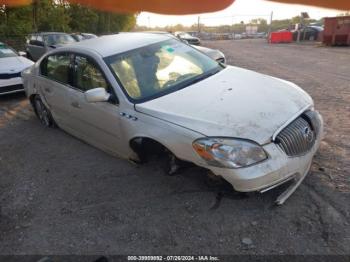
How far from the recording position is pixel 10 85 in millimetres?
7133

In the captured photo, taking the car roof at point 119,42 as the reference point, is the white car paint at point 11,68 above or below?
below

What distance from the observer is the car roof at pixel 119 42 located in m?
3.84

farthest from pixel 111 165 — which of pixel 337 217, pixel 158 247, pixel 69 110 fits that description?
pixel 337 217

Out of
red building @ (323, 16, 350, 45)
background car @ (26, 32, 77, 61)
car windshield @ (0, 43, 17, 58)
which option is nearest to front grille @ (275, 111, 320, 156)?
car windshield @ (0, 43, 17, 58)

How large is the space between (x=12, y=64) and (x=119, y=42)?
4.52 m

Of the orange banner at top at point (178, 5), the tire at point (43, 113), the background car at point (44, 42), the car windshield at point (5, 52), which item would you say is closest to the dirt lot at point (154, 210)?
the tire at point (43, 113)

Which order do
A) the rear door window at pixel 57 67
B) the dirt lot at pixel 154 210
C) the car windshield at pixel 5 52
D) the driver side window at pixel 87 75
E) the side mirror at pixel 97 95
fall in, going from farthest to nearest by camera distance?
the car windshield at pixel 5 52 → the rear door window at pixel 57 67 → the driver side window at pixel 87 75 → the side mirror at pixel 97 95 → the dirt lot at pixel 154 210

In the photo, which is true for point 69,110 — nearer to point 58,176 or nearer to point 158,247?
point 58,176

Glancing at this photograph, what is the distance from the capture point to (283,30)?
1125 inches

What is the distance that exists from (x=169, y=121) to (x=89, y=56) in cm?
155

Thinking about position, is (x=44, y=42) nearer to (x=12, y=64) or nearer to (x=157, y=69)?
(x=12, y=64)

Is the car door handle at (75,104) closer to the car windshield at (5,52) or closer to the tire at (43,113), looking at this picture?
the tire at (43,113)

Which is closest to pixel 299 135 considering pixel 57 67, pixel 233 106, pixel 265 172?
pixel 265 172

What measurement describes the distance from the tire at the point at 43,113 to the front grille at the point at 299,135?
144 inches
